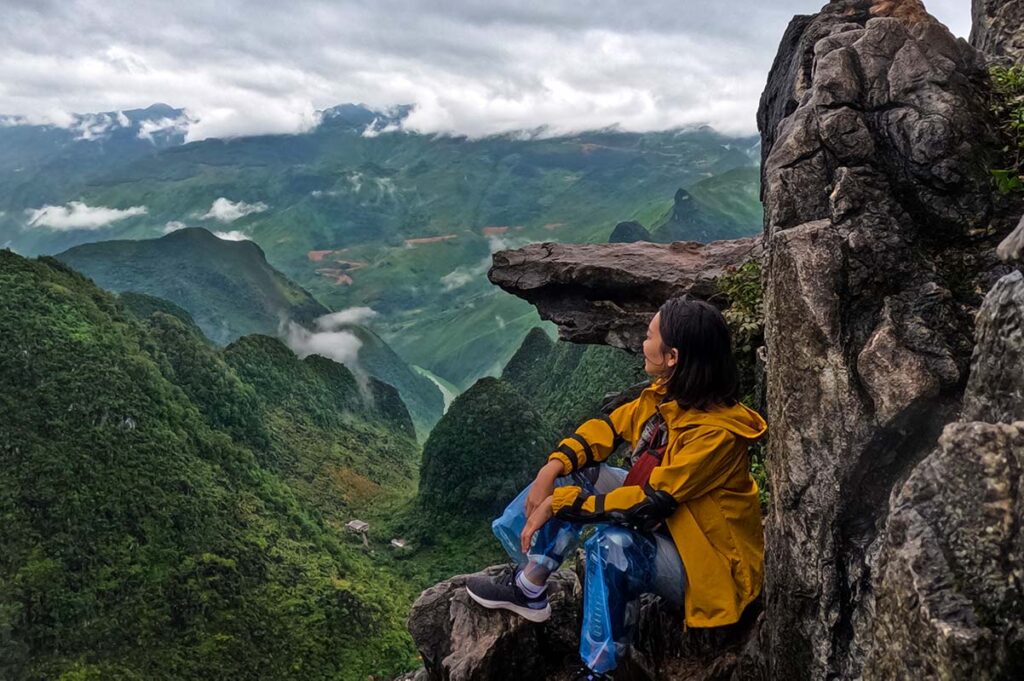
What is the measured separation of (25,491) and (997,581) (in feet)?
142

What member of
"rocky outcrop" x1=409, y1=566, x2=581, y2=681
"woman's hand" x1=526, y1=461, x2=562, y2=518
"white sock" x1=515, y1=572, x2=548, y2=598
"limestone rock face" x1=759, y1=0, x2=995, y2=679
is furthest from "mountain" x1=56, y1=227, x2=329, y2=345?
"limestone rock face" x1=759, y1=0, x2=995, y2=679

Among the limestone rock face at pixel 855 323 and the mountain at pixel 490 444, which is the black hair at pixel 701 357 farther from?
the mountain at pixel 490 444

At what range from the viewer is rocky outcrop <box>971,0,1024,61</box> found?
937 cm

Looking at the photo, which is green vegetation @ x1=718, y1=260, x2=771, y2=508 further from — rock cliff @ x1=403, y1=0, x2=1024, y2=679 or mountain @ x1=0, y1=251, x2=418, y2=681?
mountain @ x1=0, y1=251, x2=418, y2=681

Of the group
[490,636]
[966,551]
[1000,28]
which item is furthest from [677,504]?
[1000,28]

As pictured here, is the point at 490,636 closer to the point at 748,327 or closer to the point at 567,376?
the point at 748,327

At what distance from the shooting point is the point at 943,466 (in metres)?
3.61

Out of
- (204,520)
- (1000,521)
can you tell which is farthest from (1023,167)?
(204,520)

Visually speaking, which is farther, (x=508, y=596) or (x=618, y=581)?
(x=508, y=596)

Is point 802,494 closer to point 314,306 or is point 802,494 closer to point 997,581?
point 997,581

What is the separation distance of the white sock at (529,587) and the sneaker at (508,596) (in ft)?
0.19

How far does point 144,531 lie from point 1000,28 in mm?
40410

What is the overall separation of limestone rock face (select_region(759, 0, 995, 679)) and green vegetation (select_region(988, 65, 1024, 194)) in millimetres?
130

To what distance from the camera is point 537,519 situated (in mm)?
5547
